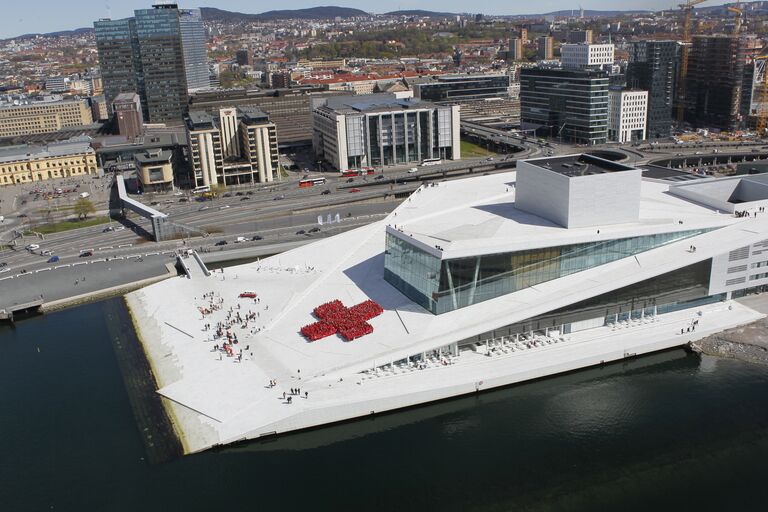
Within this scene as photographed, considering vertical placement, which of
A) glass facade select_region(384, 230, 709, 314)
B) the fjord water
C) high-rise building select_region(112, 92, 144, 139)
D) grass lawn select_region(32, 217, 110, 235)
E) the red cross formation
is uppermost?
high-rise building select_region(112, 92, 144, 139)

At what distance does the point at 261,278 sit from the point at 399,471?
103 feet

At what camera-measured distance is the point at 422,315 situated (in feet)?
171

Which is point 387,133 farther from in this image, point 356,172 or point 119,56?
point 119,56

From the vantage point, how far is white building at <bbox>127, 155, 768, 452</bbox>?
4581cm

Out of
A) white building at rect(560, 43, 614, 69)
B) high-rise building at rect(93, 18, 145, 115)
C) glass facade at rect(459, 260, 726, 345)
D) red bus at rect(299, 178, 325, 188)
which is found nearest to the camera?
glass facade at rect(459, 260, 726, 345)

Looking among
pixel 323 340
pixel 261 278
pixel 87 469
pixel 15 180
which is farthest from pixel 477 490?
pixel 15 180

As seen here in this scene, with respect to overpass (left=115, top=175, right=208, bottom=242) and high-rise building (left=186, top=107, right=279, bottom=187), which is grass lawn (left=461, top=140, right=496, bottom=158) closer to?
high-rise building (left=186, top=107, right=279, bottom=187)

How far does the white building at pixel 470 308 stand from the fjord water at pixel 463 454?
6.03 ft

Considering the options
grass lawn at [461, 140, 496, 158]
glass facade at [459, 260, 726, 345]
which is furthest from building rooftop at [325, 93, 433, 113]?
glass facade at [459, 260, 726, 345]

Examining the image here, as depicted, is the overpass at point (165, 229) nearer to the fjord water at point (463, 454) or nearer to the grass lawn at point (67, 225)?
the grass lawn at point (67, 225)

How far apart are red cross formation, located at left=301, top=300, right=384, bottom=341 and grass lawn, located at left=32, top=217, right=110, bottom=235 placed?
2021 inches

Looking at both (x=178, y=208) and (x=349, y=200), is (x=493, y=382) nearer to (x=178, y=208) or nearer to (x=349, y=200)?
(x=349, y=200)

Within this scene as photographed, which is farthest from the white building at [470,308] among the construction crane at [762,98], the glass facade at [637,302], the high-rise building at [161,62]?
the high-rise building at [161,62]

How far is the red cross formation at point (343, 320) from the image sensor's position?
2013 inches
